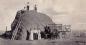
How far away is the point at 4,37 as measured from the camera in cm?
606

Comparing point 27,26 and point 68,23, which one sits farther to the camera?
point 27,26

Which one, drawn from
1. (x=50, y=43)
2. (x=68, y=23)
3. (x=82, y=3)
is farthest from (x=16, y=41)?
(x=82, y=3)

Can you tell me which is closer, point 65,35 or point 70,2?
point 70,2

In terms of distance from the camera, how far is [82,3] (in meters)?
5.08

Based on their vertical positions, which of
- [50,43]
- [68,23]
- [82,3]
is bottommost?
[50,43]

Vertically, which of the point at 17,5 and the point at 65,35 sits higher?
the point at 17,5

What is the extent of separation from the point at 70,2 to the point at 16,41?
1.18 metres

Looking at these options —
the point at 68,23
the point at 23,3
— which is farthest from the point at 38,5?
the point at 68,23

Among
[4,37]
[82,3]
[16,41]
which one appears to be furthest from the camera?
[4,37]

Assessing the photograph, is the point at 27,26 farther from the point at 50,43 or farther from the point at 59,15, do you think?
the point at 59,15

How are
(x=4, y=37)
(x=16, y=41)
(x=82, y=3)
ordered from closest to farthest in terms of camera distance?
(x=82, y=3), (x=16, y=41), (x=4, y=37)

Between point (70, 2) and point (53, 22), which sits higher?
point (70, 2)

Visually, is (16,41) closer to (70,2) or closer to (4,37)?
(4,37)

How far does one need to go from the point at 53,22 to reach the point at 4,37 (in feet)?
3.98
